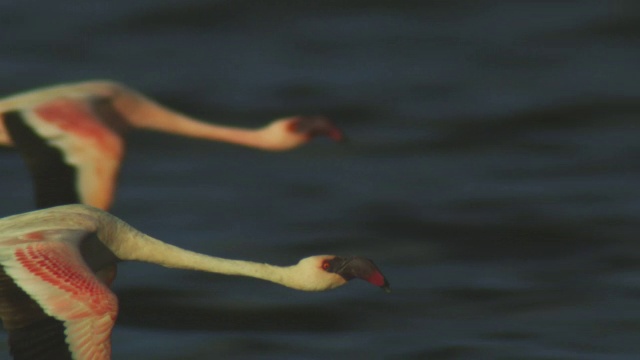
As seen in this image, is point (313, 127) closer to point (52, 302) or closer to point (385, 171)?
point (385, 171)

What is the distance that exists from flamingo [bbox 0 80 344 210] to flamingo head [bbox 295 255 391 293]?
147 cm

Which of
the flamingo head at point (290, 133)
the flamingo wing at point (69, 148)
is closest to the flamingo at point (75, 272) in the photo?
the flamingo wing at point (69, 148)

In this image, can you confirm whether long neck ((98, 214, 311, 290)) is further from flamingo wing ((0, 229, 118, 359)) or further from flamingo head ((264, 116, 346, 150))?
flamingo head ((264, 116, 346, 150))

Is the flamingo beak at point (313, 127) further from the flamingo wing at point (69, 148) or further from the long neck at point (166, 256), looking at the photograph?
the long neck at point (166, 256)

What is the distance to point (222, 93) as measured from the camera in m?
19.1

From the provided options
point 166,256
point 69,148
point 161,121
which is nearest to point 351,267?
point 166,256

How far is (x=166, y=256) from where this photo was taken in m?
10.5

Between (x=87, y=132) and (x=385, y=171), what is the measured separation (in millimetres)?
5749

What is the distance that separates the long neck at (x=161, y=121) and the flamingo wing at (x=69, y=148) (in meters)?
0.16

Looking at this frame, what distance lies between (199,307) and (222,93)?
5216mm

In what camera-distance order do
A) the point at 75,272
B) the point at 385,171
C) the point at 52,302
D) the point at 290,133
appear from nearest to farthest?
the point at 52,302 → the point at 75,272 → the point at 290,133 → the point at 385,171

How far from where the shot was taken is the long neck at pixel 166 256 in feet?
34.0

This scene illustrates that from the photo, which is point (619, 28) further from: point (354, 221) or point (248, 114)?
point (354, 221)

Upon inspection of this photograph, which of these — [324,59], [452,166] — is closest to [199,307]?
[452,166]
